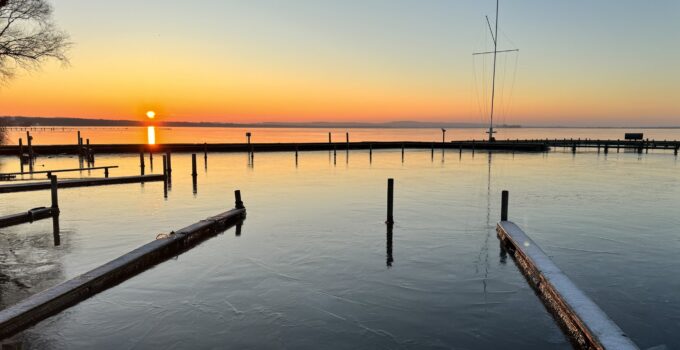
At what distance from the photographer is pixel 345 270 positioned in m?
13.2

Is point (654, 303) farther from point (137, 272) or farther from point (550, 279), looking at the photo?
point (137, 272)

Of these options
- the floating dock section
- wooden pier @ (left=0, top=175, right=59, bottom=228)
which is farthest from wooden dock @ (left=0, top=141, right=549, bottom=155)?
the floating dock section

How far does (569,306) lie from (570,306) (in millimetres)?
26

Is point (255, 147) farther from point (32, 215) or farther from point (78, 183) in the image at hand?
point (32, 215)

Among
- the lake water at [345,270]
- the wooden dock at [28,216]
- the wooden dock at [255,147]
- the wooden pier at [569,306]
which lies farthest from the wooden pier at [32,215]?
the wooden dock at [255,147]

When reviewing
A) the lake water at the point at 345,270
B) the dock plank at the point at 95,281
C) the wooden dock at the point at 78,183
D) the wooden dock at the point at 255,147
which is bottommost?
the lake water at the point at 345,270

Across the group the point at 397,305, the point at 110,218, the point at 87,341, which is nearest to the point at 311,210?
the point at 110,218

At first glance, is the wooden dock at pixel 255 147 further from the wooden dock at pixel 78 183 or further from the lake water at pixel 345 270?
the lake water at pixel 345 270

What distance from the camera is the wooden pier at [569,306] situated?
7.92 meters

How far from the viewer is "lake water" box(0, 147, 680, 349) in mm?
9164

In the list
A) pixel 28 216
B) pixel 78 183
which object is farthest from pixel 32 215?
pixel 78 183

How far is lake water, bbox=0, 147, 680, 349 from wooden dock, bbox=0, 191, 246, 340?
0.25 metres

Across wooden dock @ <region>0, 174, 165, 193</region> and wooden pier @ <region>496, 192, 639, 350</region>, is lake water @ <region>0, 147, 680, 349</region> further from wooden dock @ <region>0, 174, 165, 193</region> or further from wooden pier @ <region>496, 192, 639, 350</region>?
wooden dock @ <region>0, 174, 165, 193</region>

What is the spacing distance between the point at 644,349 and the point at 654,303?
110 inches
